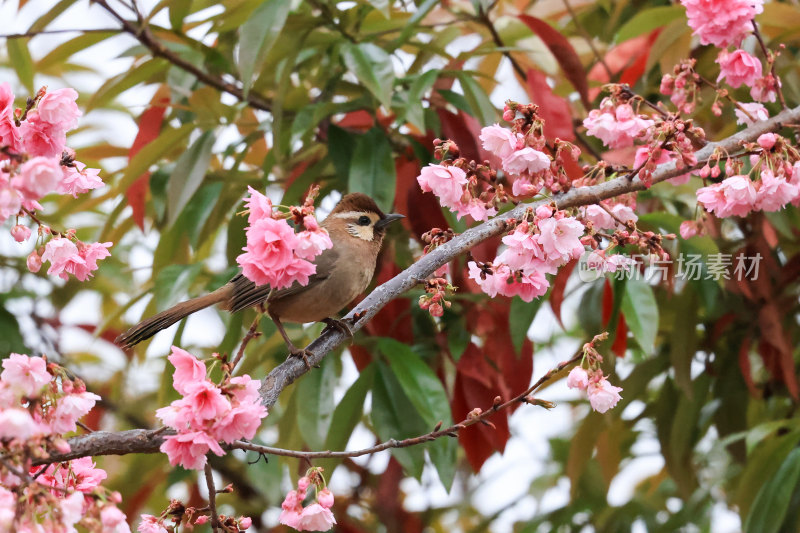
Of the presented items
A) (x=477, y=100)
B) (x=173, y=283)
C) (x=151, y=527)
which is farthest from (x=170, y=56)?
(x=151, y=527)

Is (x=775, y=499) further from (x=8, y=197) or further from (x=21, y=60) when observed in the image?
(x=21, y=60)

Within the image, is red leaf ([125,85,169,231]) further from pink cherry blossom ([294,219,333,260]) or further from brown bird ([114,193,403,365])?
pink cherry blossom ([294,219,333,260])

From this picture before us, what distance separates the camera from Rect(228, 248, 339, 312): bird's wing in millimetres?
2623

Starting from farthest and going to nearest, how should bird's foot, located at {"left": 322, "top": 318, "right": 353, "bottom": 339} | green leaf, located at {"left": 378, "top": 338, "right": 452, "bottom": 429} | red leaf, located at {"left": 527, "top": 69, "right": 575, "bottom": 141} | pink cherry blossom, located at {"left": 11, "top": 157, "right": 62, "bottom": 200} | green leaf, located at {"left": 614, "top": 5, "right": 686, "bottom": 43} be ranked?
green leaf, located at {"left": 614, "top": 5, "right": 686, "bottom": 43}
red leaf, located at {"left": 527, "top": 69, "right": 575, "bottom": 141}
green leaf, located at {"left": 378, "top": 338, "right": 452, "bottom": 429}
bird's foot, located at {"left": 322, "top": 318, "right": 353, "bottom": 339}
pink cherry blossom, located at {"left": 11, "top": 157, "right": 62, "bottom": 200}

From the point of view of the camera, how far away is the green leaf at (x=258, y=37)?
258 centimetres

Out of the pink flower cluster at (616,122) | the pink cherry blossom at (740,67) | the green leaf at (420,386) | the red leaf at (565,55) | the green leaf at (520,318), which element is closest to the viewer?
the pink flower cluster at (616,122)

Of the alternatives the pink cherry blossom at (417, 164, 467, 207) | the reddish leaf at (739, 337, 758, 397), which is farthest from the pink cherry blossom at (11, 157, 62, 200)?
the reddish leaf at (739, 337, 758, 397)

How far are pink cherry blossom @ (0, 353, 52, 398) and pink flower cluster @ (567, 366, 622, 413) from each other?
98cm

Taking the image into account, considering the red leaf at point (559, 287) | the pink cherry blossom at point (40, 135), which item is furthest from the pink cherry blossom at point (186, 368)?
the red leaf at point (559, 287)

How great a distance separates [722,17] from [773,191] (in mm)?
540

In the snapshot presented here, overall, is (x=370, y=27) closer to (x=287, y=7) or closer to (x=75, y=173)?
(x=287, y=7)

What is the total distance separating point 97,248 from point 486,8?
61.2 inches

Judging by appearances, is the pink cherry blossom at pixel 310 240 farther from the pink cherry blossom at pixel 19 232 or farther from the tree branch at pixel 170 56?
the tree branch at pixel 170 56

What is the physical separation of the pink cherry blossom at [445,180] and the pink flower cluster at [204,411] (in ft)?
2.29
